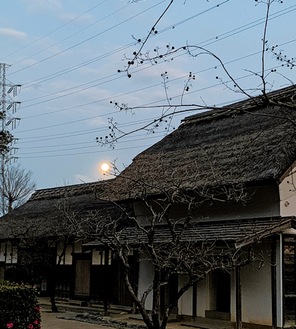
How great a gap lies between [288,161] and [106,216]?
9054 millimetres

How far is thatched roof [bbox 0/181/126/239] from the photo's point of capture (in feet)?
75.3

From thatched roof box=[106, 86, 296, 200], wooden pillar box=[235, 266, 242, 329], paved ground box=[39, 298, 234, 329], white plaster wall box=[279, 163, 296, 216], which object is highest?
thatched roof box=[106, 86, 296, 200]

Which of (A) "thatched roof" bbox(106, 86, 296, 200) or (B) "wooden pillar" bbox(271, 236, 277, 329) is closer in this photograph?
(B) "wooden pillar" bbox(271, 236, 277, 329)

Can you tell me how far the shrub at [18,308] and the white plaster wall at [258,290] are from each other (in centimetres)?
622

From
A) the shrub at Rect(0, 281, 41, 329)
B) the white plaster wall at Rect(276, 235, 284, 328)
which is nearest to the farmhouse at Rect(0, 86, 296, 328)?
the white plaster wall at Rect(276, 235, 284, 328)

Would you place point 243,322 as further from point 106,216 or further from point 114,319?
point 106,216

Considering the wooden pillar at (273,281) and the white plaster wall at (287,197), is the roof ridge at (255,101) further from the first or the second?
the wooden pillar at (273,281)

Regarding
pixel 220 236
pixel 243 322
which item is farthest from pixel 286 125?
pixel 243 322

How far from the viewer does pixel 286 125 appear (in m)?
16.7

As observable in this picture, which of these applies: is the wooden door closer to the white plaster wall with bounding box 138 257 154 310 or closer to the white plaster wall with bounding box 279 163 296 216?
the white plaster wall with bounding box 138 257 154 310

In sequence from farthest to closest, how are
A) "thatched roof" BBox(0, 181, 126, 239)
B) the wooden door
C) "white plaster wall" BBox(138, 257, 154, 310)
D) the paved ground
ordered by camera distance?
the wooden door
"thatched roof" BBox(0, 181, 126, 239)
"white plaster wall" BBox(138, 257, 154, 310)
the paved ground

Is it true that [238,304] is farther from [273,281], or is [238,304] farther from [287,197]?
[287,197]

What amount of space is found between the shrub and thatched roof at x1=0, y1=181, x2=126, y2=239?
9.42 m

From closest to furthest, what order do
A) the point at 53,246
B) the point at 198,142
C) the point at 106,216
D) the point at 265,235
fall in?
the point at 265,235 → the point at 198,142 → the point at 106,216 → the point at 53,246
